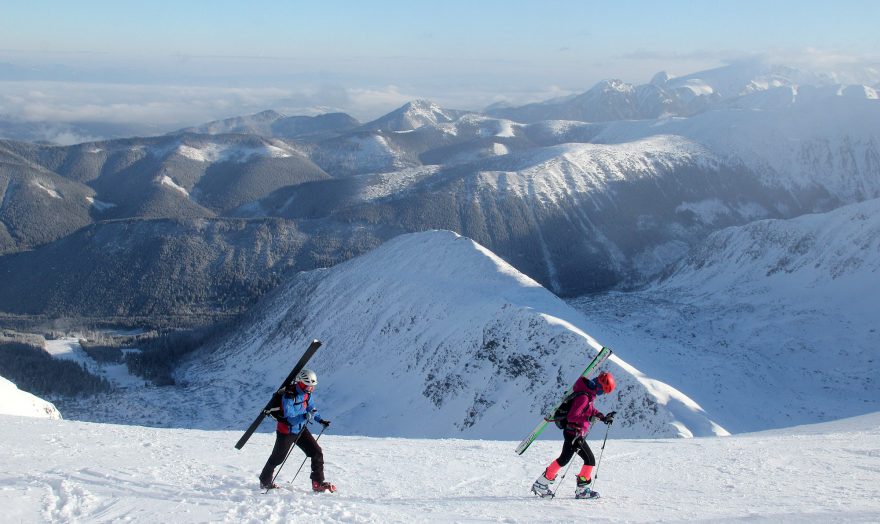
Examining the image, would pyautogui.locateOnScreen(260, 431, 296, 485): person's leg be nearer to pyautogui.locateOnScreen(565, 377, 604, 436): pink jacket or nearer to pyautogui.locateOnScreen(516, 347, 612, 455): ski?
pyautogui.locateOnScreen(516, 347, 612, 455): ski

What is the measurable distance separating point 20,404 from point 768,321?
75.5m

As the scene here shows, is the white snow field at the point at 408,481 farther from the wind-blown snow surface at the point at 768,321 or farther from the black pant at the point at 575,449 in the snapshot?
the wind-blown snow surface at the point at 768,321

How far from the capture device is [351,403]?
6581 centimetres

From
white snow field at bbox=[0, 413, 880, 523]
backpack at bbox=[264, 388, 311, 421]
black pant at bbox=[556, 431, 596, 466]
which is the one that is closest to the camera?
white snow field at bbox=[0, 413, 880, 523]

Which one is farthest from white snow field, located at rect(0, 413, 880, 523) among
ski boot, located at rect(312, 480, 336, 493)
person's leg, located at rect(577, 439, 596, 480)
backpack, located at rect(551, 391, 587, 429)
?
backpack, located at rect(551, 391, 587, 429)

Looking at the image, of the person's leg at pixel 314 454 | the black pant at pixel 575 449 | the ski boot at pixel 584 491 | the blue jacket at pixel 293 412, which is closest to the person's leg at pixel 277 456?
the blue jacket at pixel 293 412

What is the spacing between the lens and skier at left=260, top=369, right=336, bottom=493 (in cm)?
1492

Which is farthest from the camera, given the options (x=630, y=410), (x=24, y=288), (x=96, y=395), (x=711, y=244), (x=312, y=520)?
(x=24, y=288)

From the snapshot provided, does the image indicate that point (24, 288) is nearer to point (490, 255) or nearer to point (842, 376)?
point (490, 255)

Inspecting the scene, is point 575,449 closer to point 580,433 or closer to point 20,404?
point 580,433

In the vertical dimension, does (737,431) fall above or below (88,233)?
above

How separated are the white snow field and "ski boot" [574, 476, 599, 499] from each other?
30cm

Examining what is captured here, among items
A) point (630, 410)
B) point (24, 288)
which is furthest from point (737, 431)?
point (24, 288)

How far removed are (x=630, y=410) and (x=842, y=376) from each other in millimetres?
28668
